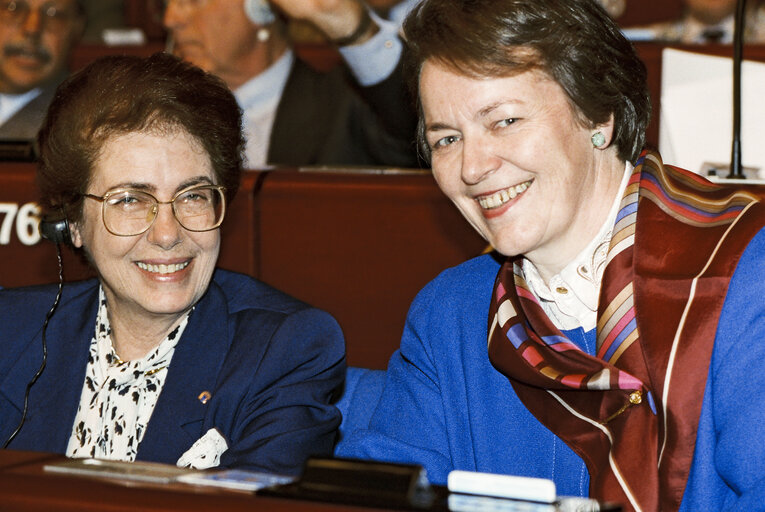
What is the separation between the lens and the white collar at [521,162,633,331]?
1493 mm

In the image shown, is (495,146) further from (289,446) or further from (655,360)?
(289,446)

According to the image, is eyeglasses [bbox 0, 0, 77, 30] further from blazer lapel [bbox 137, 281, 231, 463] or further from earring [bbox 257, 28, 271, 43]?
blazer lapel [bbox 137, 281, 231, 463]

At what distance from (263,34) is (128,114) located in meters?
1.89

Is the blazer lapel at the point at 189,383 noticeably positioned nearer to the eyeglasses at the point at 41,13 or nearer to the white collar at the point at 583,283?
the white collar at the point at 583,283

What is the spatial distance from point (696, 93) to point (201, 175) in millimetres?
1292

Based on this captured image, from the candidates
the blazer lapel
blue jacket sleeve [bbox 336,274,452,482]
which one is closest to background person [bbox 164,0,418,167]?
the blazer lapel

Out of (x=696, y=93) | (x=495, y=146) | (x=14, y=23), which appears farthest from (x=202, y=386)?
(x=14, y=23)

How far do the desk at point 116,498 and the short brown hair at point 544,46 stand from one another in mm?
840

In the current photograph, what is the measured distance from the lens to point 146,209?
5.86ft

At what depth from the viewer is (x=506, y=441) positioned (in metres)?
1.53

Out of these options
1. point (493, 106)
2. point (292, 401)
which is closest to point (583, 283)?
point (493, 106)

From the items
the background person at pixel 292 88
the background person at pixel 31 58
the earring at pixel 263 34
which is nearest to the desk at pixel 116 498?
the background person at pixel 292 88

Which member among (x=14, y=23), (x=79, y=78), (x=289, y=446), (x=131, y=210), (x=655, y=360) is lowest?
(x=289, y=446)

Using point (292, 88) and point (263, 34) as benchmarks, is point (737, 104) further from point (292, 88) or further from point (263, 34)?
point (263, 34)
